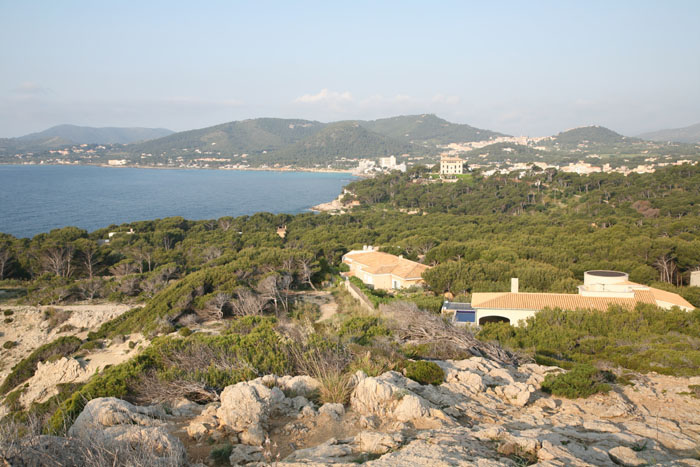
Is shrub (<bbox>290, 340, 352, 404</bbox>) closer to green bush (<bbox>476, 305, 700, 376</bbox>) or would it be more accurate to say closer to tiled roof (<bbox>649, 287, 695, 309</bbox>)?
green bush (<bbox>476, 305, 700, 376</bbox>)

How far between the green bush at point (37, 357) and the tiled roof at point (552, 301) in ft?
48.3

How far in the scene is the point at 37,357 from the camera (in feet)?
50.9

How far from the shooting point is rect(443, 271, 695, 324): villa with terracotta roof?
1444cm

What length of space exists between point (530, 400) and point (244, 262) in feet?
58.9

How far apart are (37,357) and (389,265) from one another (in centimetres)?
1653

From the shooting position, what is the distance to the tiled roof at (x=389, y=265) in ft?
77.0

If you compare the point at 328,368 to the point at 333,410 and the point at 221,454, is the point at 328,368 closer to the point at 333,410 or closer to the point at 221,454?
the point at 333,410

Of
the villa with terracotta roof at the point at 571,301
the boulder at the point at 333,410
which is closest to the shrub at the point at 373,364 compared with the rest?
the boulder at the point at 333,410

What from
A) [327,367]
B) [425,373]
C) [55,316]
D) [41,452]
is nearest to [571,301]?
[425,373]

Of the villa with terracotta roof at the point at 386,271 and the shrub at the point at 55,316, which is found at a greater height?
the villa with terracotta roof at the point at 386,271

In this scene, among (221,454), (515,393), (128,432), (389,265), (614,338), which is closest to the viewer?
(128,432)

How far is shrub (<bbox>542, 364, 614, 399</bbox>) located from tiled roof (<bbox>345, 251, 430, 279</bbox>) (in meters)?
16.4

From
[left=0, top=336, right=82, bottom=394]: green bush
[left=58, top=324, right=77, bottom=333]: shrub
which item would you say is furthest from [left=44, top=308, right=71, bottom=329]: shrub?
[left=0, top=336, right=82, bottom=394]: green bush

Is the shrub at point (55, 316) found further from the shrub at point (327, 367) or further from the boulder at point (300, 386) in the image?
the boulder at point (300, 386)
